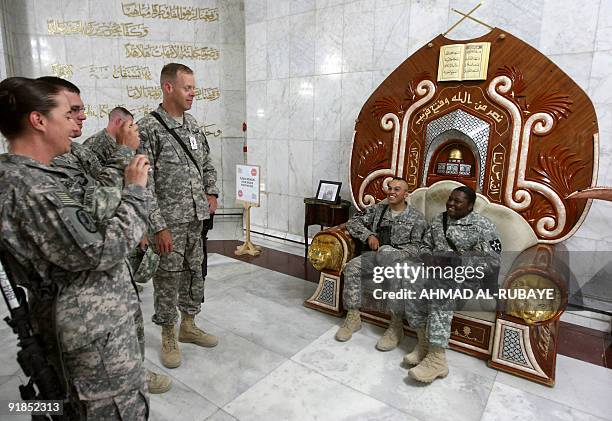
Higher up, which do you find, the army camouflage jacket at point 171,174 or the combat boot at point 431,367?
the army camouflage jacket at point 171,174

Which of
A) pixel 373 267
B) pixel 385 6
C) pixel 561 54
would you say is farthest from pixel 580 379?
pixel 385 6

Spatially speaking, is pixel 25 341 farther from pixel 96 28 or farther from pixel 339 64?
pixel 96 28

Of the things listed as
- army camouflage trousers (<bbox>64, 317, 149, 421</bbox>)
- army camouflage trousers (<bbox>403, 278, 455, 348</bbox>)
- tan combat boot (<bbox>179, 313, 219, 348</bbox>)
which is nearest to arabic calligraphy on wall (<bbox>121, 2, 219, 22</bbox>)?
tan combat boot (<bbox>179, 313, 219, 348</bbox>)

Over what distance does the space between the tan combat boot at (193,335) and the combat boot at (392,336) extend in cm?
112

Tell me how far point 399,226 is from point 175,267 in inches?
64.8

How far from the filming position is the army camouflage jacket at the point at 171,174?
6.85 feet

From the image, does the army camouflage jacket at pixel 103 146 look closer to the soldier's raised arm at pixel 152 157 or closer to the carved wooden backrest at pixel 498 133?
the soldier's raised arm at pixel 152 157

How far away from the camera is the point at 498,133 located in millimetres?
2812

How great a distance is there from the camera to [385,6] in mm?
3658

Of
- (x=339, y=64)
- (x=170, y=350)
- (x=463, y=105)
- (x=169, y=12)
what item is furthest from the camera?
(x=169, y=12)

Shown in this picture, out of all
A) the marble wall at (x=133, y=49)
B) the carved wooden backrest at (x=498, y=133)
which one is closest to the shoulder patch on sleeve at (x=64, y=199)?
the carved wooden backrest at (x=498, y=133)

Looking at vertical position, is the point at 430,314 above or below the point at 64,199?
below

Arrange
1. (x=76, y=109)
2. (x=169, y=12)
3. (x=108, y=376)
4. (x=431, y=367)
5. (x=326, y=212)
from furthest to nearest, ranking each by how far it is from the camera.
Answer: (x=169, y=12), (x=326, y=212), (x=431, y=367), (x=76, y=109), (x=108, y=376)

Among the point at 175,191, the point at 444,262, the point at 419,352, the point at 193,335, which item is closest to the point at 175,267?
the point at 175,191
